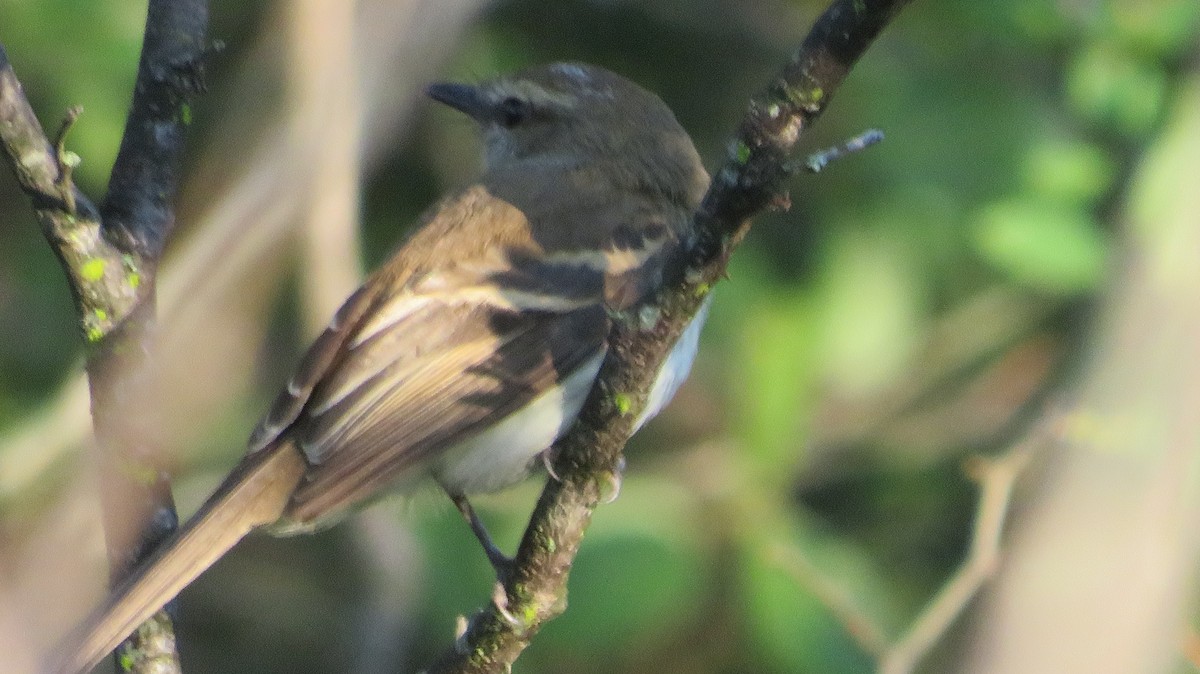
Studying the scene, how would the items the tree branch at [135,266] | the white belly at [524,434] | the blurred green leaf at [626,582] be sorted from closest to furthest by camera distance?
the tree branch at [135,266] < the white belly at [524,434] < the blurred green leaf at [626,582]

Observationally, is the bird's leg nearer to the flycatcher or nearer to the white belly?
the flycatcher

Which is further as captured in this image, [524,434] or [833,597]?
[833,597]

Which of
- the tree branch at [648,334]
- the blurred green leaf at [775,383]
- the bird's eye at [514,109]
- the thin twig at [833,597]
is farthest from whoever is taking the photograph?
the blurred green leaf at [775,383]

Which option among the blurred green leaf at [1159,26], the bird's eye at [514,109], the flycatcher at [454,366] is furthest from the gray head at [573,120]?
the blurred green leaf at [1159,26]

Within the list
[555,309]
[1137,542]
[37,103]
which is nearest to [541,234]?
[555,309]

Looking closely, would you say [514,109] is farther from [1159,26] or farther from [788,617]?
[1159,26]

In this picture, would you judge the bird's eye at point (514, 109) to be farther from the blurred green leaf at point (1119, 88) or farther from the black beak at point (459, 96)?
the blurred green leaf at point (1119, 88)

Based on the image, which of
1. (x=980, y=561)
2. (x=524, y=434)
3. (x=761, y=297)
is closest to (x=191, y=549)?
(x=524, y=434)
